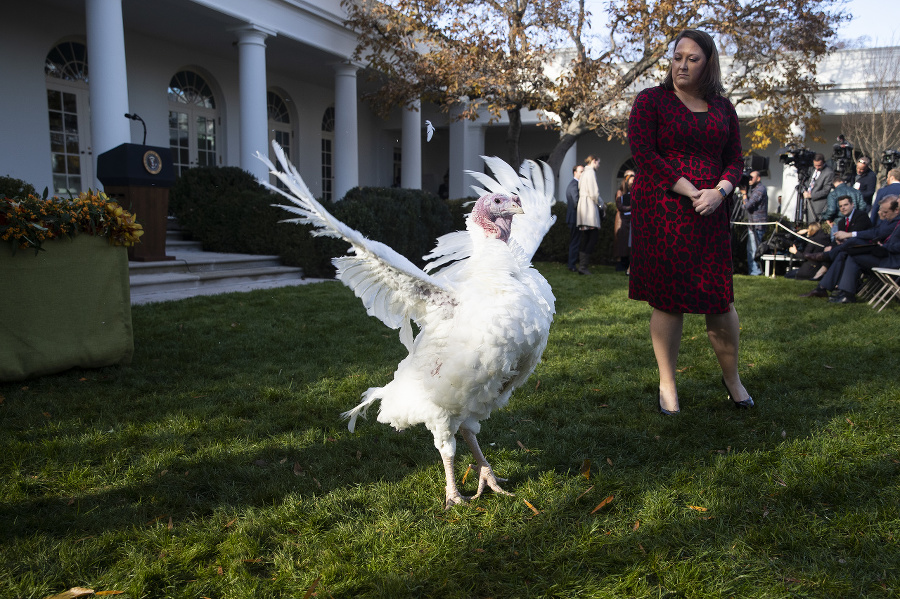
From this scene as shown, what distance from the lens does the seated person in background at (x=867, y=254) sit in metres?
7.71

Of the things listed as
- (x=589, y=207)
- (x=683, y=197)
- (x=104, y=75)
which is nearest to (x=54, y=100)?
(x=104, y=75)

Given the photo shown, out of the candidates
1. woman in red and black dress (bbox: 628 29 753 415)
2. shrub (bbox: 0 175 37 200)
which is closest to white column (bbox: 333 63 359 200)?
shrub (bbox: 0 175 37 200)

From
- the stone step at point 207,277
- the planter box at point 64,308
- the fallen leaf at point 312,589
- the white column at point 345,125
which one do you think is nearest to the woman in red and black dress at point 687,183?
the fallen leaf at point 312,589

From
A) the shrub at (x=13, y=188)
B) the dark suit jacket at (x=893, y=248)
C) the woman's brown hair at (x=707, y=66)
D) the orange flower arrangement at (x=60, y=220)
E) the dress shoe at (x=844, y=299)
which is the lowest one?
the dress shoe at (x=844, y=299)

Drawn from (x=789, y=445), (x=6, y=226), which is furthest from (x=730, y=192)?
(x=6, y=226)

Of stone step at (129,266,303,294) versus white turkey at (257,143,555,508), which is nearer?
white turkey at (257,143,555,508)

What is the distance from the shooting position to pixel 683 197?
3.49 meters

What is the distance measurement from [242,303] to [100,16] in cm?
528

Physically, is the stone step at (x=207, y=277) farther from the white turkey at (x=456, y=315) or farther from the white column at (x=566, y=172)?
the white column at (x=566, y=172)

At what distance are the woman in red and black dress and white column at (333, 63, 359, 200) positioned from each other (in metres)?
11.0

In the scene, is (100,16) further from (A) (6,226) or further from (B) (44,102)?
(A) (6,226)

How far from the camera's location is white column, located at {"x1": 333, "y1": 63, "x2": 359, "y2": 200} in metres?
13.9

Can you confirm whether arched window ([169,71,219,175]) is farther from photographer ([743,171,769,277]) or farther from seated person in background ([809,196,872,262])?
seated person in background ([809,196,872,262])

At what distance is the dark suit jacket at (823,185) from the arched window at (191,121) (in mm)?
12575
